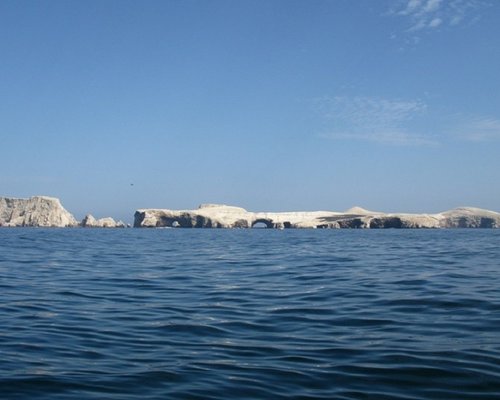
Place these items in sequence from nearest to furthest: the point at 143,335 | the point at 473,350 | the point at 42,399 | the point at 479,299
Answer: the point at 42,399, the point at 473,350, the point at 143,335, the point at 479,299

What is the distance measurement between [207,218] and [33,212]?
5913 cm

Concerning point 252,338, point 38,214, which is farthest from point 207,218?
point 252,338

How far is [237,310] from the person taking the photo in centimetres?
1076

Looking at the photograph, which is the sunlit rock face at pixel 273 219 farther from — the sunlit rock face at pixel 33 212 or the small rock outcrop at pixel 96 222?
the sunlit rock face at pixel 33 212

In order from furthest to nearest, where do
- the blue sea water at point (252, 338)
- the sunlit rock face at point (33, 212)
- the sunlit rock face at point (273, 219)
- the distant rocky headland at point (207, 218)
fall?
the sunlit rock face at point (33, 212) → the distant rocky headland at point (207, 218) → the sunlit rock face at point (273, 219) → the blue sea water at point (252, 338)

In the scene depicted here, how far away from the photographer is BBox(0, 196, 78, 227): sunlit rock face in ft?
531

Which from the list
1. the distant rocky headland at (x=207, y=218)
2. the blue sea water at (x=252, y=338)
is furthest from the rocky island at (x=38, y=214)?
the blue sea water at (x=252, y=338)

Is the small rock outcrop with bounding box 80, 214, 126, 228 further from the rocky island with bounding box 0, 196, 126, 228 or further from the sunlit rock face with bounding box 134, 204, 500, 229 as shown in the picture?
the sunlit rock face with bounding box 134, 204, 500, 229

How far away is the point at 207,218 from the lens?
152m

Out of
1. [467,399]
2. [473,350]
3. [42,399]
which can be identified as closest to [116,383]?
[42,399]

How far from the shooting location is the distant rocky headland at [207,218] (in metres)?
148

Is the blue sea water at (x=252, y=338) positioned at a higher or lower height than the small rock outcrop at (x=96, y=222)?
lower

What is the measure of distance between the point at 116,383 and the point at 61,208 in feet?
565

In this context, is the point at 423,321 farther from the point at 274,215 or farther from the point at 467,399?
the point at 274,215
